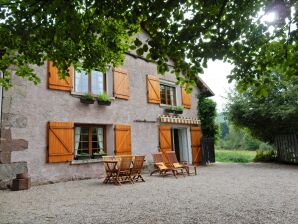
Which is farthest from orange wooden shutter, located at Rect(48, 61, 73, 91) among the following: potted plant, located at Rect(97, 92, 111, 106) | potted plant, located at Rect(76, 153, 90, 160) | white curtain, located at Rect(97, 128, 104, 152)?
potted plant, located at Rect(76, 153, 90, 160)

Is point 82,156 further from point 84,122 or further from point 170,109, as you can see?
point 170,109

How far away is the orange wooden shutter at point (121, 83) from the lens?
10183 mm

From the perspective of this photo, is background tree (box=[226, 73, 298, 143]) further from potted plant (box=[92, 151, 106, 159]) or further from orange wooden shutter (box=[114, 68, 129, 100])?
potted plant (box=[92, 151, 106, 159])

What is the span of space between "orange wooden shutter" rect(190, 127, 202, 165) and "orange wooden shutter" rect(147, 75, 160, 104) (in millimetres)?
2469

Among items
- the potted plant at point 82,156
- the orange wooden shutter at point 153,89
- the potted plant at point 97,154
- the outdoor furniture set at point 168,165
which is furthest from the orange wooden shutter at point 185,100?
the potted plant at point 82,156

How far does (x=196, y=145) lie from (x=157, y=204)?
26.9ft

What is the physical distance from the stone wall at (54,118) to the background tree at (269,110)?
480 centimetres

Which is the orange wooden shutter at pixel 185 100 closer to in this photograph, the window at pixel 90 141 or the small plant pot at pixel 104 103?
the small plant pot at pixel 104 103

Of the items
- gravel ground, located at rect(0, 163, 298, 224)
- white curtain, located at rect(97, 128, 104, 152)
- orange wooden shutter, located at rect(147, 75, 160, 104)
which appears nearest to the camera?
gravel ground, located at rect(0, 163, 298, 224)

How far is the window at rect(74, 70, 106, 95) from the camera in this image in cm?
934

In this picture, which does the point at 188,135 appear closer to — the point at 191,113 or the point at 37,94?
the point at 191,113

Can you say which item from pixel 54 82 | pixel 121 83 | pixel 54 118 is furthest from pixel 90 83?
pixel 54 118

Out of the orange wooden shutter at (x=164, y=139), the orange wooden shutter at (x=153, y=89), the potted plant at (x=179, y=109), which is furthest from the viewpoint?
the potted plant at (x=179, y=109)

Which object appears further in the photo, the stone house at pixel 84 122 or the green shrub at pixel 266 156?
the green shrub at pixel 266 156
